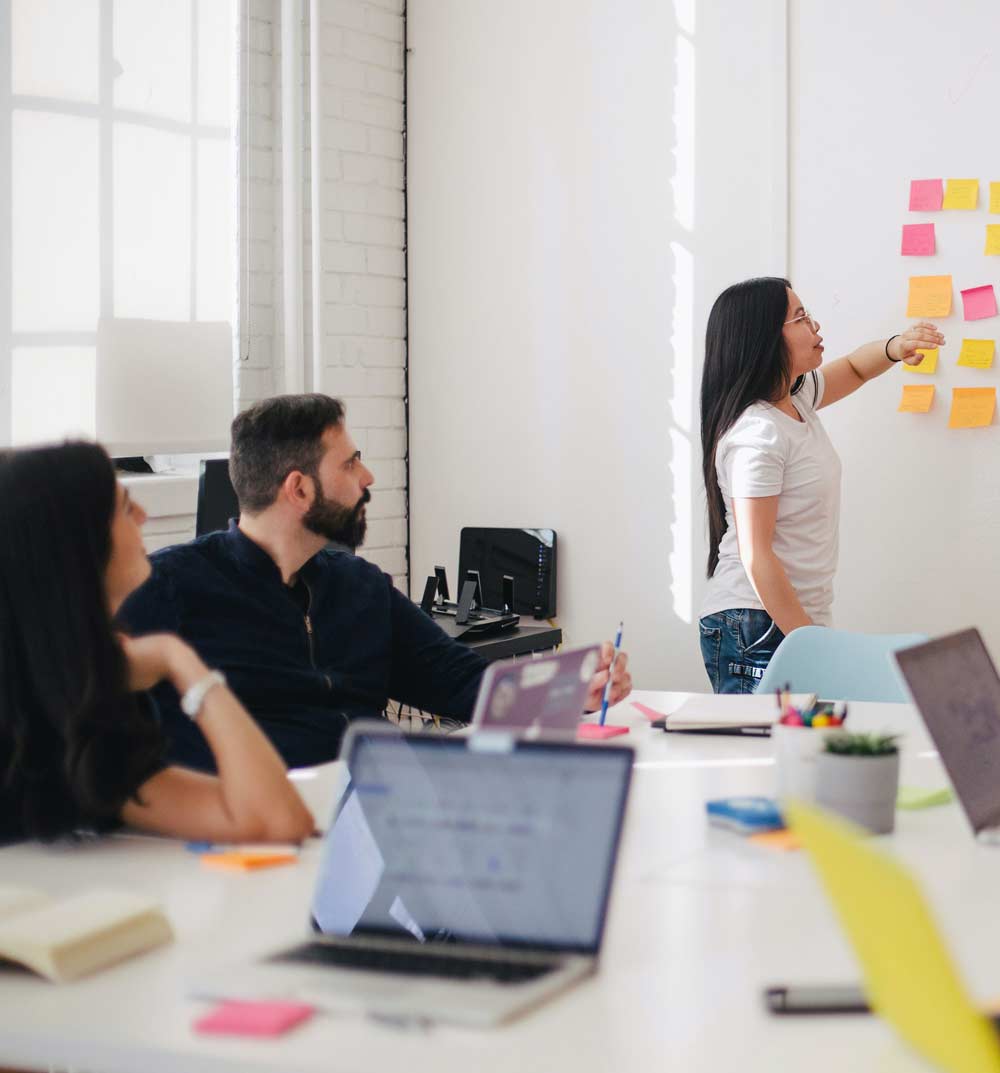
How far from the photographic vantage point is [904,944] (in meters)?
0.58

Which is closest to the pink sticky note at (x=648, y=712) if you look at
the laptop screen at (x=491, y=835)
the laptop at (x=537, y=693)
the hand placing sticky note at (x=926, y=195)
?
the laptop at (x=537, y=693)

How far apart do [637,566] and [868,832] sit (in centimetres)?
243

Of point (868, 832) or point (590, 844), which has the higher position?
point (590, 844)

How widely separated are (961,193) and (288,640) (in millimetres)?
2073

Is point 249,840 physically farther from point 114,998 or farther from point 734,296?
point 734,296

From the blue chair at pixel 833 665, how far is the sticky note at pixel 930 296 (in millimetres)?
1098

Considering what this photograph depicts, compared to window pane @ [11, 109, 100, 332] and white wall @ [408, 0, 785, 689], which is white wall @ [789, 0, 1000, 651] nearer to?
white wall @ [408, 0, 785, 689]

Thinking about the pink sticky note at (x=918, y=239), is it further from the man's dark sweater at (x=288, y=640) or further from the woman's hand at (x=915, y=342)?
the man's dark sweater at (x=288, y=640)

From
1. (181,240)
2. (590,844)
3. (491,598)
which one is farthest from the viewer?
(491,598)

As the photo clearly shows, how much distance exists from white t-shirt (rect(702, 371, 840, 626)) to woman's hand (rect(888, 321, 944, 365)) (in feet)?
1.38

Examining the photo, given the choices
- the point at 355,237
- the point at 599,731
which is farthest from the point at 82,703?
the point at 355,237

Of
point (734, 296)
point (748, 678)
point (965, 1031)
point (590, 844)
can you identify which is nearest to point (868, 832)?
point (590, 844)

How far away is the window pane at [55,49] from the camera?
3.34 metres

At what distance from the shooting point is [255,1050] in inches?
39.9
